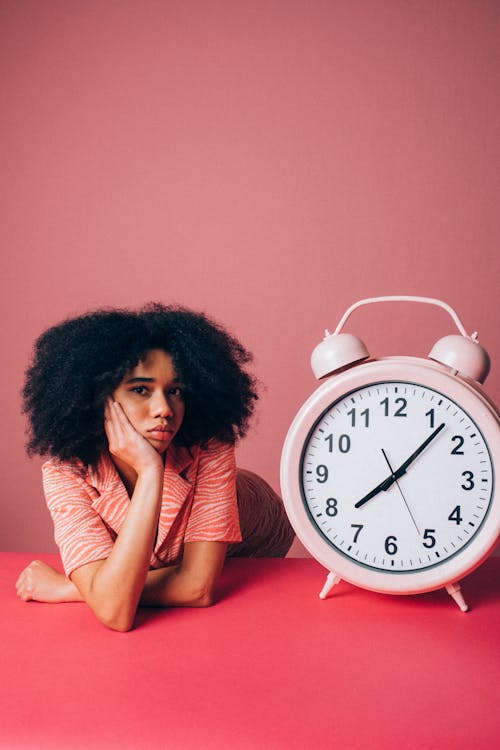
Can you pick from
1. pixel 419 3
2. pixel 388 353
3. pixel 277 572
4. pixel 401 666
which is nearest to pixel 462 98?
pixel 419 3


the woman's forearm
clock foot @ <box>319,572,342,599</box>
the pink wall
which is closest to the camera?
the woman's forearm

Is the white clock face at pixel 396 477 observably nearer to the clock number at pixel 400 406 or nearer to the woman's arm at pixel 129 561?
the clock number at pixel 400 406

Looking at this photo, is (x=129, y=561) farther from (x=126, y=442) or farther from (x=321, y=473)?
(x=321, y=473)

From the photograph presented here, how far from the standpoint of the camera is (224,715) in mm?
798

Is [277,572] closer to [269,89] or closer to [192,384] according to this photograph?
[192,384]

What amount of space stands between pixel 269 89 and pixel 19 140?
2.96 feet

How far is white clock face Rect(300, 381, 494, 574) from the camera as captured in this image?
1.04 m

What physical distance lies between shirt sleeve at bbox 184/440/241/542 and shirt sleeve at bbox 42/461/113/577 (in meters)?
0.15

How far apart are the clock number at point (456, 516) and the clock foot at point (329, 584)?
0.65 ft

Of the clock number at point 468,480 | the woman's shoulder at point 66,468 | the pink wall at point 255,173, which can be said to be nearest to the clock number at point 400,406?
the clock number at point 468,480

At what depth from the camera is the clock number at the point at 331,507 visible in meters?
1.08

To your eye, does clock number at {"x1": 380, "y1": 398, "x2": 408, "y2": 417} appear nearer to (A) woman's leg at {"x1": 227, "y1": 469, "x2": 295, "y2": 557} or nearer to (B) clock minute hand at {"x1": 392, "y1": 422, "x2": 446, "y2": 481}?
(B) clock minute hand at {"x1": 392, "y1": 422, "x2": 446, "y2": 481}

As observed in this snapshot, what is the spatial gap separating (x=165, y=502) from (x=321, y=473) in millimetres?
273

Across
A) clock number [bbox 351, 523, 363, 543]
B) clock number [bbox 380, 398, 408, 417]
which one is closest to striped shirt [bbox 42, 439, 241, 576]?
clock number [bbox 351, 523, 363, 543]
